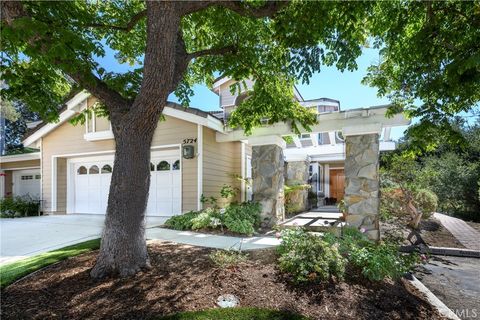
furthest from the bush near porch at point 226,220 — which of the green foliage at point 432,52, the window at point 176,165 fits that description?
the green foliage at point 432,52

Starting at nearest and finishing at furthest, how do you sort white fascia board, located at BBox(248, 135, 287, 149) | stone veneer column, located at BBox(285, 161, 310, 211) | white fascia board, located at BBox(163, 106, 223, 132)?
white fascia board, located at BBox(248, 135, 287, 149), white fascia board, located at BBox(163, 106, 223, 132), stone veneer column, located at BBox(285, 161, 310, 211)

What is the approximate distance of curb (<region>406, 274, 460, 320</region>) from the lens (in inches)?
127

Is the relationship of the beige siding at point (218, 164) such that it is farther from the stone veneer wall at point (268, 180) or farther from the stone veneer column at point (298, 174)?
the stone veneer column at point (298, 174)

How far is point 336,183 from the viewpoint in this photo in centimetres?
1773

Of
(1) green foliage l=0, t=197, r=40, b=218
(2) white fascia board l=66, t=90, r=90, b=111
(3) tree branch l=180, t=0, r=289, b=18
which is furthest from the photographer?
(1) green foliage l=0, t=197, r=40, b=218

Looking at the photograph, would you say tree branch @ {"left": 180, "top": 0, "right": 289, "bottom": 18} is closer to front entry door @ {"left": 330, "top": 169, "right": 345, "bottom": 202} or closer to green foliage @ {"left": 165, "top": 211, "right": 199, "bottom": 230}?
green foliage @ {"left": 165, "top": 211, "right": 199, "bottom": 230}

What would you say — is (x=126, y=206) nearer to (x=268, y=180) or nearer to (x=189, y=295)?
(x=189, y=295)

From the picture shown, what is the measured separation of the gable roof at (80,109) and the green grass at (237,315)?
19.5 feet

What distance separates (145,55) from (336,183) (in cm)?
1622

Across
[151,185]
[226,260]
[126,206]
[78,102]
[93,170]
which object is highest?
[78,102]

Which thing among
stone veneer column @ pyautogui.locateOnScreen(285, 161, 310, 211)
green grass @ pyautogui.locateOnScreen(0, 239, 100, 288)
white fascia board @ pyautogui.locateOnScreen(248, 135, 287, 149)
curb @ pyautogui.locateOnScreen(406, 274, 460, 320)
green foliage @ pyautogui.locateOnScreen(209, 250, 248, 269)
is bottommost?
curb @ pyautogui.locateOnScreen(406, 274, 460, 320)

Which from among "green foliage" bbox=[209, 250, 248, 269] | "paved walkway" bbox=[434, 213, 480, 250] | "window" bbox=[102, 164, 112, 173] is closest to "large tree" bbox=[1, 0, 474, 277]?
"green foliage" bbox=[209, 250, 248, 269]

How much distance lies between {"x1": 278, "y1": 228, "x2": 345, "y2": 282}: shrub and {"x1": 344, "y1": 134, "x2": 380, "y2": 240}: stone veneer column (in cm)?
314

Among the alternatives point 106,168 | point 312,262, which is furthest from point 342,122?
point 106,168
